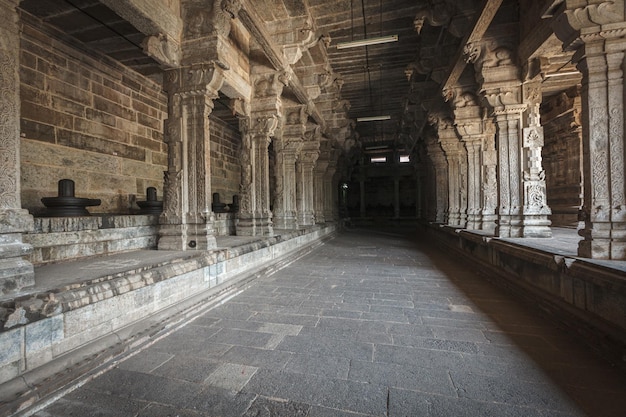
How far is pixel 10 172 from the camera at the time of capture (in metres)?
2.23

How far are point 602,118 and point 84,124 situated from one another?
8.90 metres

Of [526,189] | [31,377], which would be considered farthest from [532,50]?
[31,377]

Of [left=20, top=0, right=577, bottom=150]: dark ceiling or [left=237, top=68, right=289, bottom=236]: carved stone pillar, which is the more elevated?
[left=20, top=0, right=577, bottom=150]: dark ceiling

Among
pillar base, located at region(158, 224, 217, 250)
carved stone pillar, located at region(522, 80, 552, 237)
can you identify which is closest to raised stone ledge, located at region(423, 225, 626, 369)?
carved stone pillar, located at region(522, 80, 552, 237)

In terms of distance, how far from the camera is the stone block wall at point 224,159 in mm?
11727

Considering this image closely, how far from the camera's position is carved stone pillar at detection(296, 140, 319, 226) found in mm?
10742

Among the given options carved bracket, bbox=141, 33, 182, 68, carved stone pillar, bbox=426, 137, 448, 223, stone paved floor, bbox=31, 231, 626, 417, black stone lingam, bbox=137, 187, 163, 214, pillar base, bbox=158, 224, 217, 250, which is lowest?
stone paved floor, bbox=31, 231, 626, 417

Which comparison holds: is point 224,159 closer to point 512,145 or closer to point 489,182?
point 489,182

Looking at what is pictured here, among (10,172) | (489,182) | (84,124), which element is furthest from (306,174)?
(10,172)

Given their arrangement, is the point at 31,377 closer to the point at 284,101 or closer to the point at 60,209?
the point at 60,209

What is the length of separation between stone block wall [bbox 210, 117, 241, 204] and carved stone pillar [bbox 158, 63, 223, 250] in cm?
716

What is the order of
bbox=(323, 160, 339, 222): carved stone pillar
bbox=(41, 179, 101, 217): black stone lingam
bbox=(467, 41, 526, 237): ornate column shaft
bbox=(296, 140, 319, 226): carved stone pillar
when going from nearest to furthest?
bbox=(41, 179, 101, 217): black stone lingam, bbox=(467, 41, 526, 237): ornate column shaft, bbox=(296, 140, 319, 226): carved stone pillar, bbox=(323, 160, 339, 222): carved stone pillar

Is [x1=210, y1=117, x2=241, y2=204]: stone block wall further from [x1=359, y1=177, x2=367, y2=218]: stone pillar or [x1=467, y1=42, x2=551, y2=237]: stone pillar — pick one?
[x1=359, y1=177, x2=367, y2=218]: stone pillar

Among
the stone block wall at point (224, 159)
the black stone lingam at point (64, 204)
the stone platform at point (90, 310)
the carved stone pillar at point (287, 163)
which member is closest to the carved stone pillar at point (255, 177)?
the carved stone pillar at point (287, 163)
